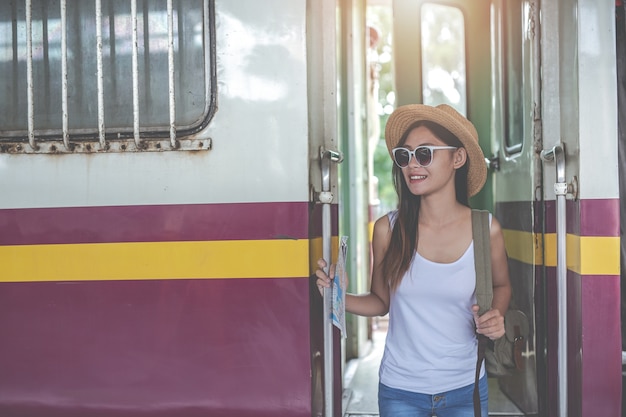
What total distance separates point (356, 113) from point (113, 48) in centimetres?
225

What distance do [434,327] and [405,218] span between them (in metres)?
0.37

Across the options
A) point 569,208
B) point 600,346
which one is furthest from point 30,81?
point 600,346

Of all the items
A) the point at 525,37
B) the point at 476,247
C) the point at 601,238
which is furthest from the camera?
the point at 525,37

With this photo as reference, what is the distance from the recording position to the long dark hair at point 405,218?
2072mm

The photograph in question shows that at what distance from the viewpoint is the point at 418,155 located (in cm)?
207

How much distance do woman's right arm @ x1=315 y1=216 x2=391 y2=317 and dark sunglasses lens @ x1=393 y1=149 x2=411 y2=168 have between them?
22 centimetres

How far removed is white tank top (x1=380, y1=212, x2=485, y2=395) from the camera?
2.03m

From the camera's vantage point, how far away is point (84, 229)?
249 cm

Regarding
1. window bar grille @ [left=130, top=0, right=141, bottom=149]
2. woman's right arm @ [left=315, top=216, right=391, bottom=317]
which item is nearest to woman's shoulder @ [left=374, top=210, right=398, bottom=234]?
woman's right arm @ [left=315, top=216, right=391, bottom=317]

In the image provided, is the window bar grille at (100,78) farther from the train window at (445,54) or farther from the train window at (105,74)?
the train window at (445,54)

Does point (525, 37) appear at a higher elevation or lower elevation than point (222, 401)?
higher

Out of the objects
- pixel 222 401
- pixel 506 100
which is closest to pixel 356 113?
pixel 506 100

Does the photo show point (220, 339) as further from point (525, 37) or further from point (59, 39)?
point (525, 37)

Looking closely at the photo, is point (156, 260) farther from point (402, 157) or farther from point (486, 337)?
point (486, 337)
